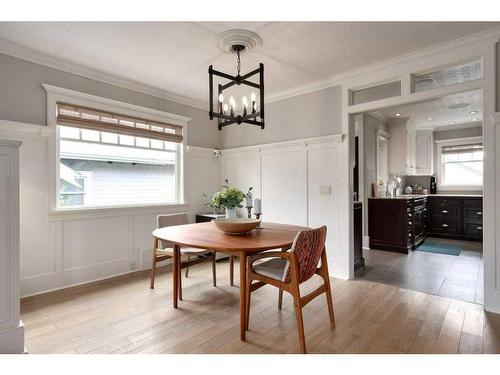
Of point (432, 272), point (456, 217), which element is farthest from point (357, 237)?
point (456, 217)

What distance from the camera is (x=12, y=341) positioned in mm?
1683

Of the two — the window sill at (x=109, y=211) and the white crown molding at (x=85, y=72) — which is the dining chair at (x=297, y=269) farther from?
the white crown molding at (x=85, y=72)

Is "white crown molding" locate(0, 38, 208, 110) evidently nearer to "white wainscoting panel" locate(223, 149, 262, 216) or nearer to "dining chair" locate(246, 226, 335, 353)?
"white wainscoting panel" locate(223, 149, 262, 216)

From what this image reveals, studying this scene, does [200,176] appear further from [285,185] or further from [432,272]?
[432,272]

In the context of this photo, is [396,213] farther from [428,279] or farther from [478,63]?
[478,63]

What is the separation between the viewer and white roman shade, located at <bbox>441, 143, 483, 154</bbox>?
620cm

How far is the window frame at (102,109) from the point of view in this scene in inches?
117

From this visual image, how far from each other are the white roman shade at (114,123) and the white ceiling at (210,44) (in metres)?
0.50

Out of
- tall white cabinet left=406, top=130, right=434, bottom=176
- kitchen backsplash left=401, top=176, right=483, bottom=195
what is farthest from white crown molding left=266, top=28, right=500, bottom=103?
kitchen backsplash left=401, top=176, right=483, bottom=195

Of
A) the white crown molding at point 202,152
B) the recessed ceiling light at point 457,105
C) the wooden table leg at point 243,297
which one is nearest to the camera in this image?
the wooden table leg at point 243,297

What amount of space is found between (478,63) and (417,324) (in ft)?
8.18

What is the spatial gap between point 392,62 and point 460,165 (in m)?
4.85

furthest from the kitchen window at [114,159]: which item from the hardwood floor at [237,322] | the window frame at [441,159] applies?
the window frame at [441,159]

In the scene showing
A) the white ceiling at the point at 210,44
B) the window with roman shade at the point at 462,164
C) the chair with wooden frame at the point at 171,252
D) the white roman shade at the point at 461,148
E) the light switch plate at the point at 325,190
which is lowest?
the chair with wooden frame at the point at 171,252
